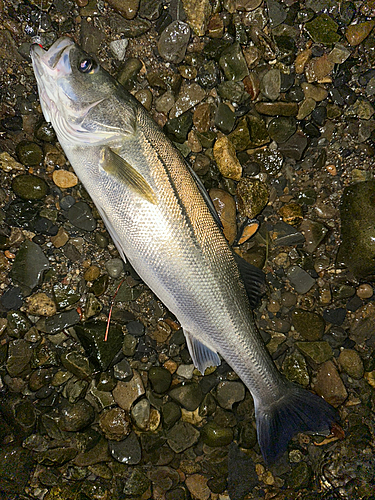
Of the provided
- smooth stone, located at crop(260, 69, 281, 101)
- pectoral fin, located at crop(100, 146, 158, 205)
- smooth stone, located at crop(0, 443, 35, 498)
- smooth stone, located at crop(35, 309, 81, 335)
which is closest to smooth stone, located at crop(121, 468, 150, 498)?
smooth stone, located at crop(0, 443, 35, 498)

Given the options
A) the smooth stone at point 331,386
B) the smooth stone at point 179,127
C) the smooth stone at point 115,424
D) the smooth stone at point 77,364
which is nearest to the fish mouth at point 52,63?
the smooth stone at point 179,127

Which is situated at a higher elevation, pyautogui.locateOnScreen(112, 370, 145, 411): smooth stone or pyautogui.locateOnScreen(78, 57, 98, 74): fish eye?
pyautogui.locateOnScreen(78, 57, 98, 74): fish eye

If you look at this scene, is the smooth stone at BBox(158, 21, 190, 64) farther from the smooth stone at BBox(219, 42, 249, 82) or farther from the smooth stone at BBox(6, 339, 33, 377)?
the smooth stone at BBox(6, 339, 33, 377)

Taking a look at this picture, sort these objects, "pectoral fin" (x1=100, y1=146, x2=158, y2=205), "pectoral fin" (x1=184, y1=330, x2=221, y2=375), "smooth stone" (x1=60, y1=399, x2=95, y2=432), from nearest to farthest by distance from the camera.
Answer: "pectoral fin" (x1=100, y1=146, x2=158, y2=205), "pectoral fin" (x1=184, y1=330, x2=221, y2=375), "smooth stone" (x1=60, y1=399, x2=95, y2=432)

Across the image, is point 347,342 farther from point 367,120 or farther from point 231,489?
point 367,120

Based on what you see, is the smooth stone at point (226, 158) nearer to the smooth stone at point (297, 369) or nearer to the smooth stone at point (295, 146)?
the smooth stone at point (295, 146)

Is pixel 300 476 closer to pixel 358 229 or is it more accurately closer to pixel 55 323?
pixel 358 229

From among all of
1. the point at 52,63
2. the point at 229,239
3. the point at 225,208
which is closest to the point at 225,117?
the point at 225,208

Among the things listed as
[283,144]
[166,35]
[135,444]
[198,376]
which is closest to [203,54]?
[166,35]
